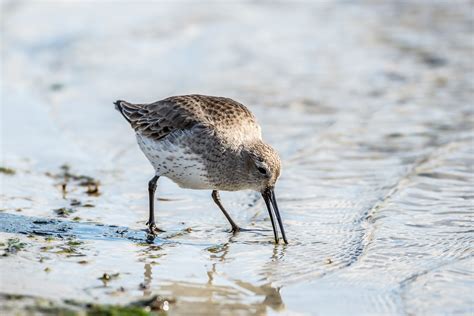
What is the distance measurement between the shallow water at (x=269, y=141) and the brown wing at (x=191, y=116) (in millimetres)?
863

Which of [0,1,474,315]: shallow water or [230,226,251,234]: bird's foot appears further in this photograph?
[230,226,251,234]: bird's foot

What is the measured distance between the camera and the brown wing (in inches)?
307

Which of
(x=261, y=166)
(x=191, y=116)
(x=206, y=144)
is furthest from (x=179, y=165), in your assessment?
(x=261, y=166)

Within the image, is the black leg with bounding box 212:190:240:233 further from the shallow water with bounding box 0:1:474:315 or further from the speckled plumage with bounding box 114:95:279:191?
the speckled plumage with bounding box 114:95:279:191

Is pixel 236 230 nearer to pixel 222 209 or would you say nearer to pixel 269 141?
pixel 222 209

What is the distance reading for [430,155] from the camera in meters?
9.83

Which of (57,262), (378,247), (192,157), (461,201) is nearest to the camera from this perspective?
(57,262)

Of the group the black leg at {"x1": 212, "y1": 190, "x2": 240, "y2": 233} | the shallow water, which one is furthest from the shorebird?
the shallow water

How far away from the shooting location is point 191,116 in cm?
785

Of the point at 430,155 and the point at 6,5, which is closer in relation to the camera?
the point at 430,155

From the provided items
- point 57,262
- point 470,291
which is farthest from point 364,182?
point 57,262

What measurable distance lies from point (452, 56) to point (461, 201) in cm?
686

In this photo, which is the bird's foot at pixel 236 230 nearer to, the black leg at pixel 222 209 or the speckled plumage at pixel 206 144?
the black leg at pixel 222 209

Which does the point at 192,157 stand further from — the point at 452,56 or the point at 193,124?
the point at 452,56
